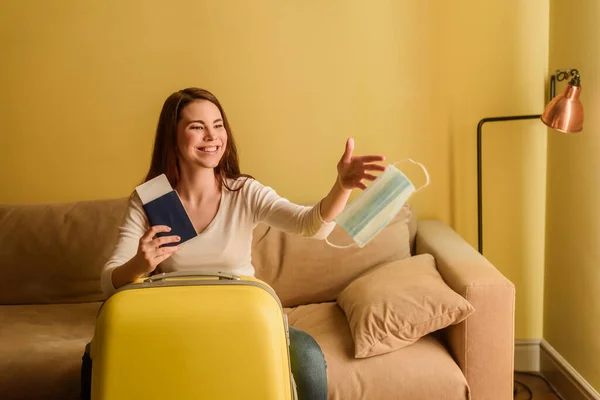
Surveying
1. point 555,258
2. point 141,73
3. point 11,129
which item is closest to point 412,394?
point 555,258

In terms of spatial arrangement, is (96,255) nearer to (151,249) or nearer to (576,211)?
(151,249)

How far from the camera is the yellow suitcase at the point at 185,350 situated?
129 cm

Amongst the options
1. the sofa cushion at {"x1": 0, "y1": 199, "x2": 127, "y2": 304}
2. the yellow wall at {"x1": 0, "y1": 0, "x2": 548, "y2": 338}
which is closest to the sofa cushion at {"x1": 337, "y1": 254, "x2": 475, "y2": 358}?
the yellow wall at {"x1": 0, "y1": 0, "x2": 548, "y2": 338}

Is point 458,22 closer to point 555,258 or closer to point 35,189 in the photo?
point 555,258

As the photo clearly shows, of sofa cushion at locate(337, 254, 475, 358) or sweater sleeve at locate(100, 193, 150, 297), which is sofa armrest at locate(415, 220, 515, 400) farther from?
sweater sleeve at locate(100, 193, 150, 297)

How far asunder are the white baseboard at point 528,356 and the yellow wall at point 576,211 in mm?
75

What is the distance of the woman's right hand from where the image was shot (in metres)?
1.50

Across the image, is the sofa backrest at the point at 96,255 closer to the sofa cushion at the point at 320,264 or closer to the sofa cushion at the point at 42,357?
the sofa cushion at the point at 320,264

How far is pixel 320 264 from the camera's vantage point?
7.97ft

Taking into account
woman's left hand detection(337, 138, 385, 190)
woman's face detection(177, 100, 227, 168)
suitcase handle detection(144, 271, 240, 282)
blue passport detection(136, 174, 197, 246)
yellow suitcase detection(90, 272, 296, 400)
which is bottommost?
yellow suitcase detection(90, 272, 296, 400)

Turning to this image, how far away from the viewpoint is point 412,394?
1844 mm

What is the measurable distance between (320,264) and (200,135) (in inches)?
33.6

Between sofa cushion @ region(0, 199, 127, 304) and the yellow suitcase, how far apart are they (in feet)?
4.07

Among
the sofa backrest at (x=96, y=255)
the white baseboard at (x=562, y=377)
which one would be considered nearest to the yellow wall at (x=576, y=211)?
the white baseboard at (x=562, y=377)
